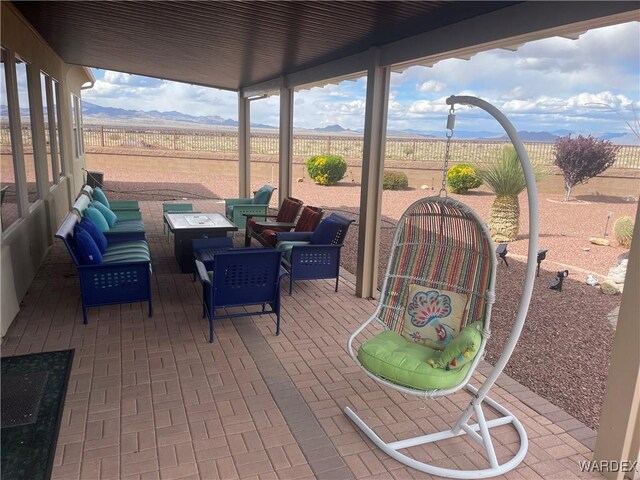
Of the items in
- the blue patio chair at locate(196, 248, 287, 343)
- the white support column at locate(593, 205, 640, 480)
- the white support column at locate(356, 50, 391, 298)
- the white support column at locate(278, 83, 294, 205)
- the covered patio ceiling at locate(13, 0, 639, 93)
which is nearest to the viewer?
the white support column at locate(593, 205, 640, 480)

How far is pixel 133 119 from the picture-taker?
12662cm

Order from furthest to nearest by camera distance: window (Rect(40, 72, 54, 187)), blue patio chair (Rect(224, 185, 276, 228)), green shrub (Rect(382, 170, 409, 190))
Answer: green shrub (Rect(382, 170, 409, 190)) < blue patio chair (Rect(224, 185, 276, 228)) < window (Rect(40, 72, 54, 187))

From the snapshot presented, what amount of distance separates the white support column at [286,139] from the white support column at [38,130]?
3619 millimetres

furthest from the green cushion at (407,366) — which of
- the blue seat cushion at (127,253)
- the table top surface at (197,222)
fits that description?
the table top surface at (197,222)

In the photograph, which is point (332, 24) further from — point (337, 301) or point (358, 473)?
point (358, 473)

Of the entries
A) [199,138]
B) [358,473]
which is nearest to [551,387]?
[358,473]

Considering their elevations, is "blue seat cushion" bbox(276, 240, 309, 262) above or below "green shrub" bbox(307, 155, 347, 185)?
below

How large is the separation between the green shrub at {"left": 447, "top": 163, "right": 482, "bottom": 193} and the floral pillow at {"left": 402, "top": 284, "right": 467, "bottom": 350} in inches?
425

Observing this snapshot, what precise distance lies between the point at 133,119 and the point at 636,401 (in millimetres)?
138559

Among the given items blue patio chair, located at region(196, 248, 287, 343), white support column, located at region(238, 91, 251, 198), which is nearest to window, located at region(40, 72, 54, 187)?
white support column, located at region(238, 91, 251, 198)

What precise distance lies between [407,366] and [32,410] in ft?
7.79

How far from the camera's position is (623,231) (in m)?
8.16

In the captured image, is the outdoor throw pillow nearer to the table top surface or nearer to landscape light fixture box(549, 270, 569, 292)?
landscape light fixture box(549, 270, 569, 292)

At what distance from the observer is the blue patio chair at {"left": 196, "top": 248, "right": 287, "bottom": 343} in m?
3.97
